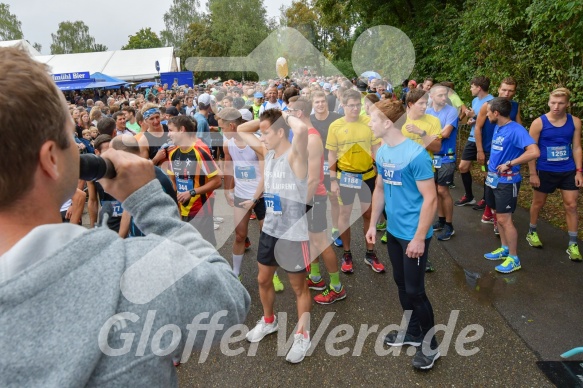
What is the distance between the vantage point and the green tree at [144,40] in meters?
89.4

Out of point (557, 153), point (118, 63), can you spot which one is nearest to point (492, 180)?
point (557, 153)

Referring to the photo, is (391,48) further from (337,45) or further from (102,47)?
(102,47)

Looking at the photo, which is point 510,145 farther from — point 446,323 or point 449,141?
point 446,323

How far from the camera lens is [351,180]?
15.6 ft

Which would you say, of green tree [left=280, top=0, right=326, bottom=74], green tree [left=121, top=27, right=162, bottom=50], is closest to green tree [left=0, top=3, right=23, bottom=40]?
green tree [left=121, top=27, right=162, bottom=50]

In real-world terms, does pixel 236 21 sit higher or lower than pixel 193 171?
higher

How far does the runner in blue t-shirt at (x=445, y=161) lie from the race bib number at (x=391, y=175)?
8.58ft

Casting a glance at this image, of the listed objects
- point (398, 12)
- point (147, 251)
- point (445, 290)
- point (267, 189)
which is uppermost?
point (398, 12)

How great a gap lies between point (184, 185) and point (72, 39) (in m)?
98.3

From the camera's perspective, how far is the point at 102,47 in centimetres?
9494

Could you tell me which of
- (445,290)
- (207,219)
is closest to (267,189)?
(207,219)

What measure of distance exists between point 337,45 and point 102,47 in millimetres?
73736

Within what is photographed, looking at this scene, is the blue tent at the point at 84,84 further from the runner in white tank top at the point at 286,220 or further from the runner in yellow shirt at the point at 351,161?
the runner in white tank top at the point at 286,220

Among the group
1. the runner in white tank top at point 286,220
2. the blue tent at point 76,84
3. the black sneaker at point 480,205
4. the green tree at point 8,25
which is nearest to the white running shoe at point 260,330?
the runner in white tank top at point 286,220
